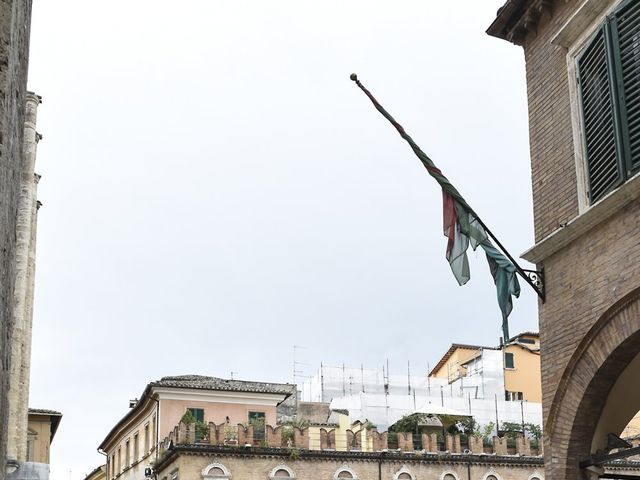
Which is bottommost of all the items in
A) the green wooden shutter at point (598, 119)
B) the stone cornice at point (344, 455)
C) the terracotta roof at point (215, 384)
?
the stone cornice at point (344, 455)

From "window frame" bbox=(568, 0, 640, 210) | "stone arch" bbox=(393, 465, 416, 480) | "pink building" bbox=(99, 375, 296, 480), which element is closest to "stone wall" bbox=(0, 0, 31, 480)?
"window frame" bbox=(568, 0, 640, 210)

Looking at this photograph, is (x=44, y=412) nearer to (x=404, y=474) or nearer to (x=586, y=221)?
(x=404, y=474)

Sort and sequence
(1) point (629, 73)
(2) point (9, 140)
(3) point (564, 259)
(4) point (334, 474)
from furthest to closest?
(4) point (334, 474)
(3) point (564, 259)
(1) point (629, 73)
(2) point (9, 140)

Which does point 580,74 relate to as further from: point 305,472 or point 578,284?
point 305,472

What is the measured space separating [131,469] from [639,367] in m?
38.2

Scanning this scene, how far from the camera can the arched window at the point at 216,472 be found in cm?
3428

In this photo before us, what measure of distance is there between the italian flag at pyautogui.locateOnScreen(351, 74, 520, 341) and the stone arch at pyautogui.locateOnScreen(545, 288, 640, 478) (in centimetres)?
86

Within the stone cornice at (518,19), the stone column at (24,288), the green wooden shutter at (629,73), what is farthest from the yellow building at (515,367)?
the green wooden shutter at (629,73)

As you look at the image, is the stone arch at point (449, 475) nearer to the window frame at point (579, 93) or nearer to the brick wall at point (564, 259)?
the brick wall at point (564, 259)

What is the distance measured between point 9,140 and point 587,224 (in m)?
7.32

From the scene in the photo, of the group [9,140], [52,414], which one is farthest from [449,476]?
[9,140]

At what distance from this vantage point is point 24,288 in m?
16.2

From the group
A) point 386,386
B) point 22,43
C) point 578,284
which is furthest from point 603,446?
point 386,386

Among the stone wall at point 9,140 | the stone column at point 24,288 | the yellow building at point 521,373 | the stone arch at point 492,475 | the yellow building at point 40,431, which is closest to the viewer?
the stone wall at point 9,140
